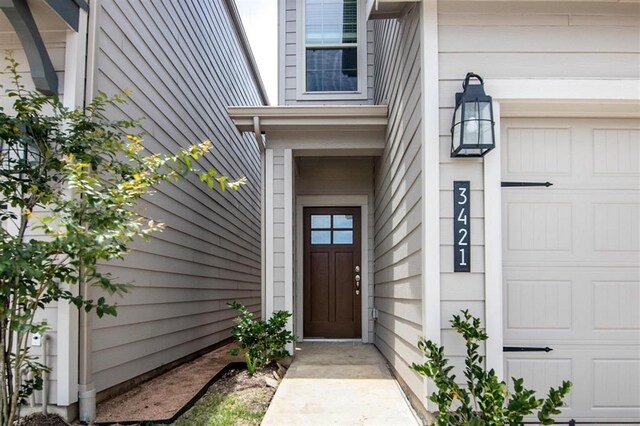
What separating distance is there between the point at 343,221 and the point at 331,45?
2.26 metres

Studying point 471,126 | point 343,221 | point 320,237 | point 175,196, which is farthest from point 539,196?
point 320,237

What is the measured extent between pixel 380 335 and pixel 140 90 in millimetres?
3436

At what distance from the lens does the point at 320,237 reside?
663cm

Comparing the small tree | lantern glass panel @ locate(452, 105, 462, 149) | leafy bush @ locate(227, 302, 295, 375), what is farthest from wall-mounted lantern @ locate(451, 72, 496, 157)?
leafy bush @ locate(227, 302, 295, 375)

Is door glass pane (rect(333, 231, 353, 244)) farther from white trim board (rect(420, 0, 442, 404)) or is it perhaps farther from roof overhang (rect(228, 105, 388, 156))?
white trim board (rect(420, 0, 442, 404))

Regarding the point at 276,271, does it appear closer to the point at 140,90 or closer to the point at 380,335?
the point at 380,335

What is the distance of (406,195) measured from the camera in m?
3.61

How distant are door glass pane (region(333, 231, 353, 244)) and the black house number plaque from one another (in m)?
3.83

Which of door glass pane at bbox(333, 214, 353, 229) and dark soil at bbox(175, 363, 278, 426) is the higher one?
door glass pane at bbox(333, 214, 353, 229)

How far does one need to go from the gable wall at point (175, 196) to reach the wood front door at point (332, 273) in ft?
4.14

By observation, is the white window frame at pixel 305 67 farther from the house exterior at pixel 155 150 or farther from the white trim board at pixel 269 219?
the white trim board at pixel 269 219

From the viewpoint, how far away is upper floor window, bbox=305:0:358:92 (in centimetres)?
643

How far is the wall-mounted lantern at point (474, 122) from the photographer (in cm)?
264

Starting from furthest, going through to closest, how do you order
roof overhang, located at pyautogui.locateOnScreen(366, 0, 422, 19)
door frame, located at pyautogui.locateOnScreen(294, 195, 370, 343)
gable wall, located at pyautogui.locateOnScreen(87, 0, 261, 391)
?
door frame, located at pyautogui.locateOnScreen(294, 195, 370, 343)
gable wall, located at pyautogui.locateOnScreen(87, 0, 261, 391)
roof overhang, located at pyautogui.locateOnScreen(366, 0, 422, 19)
